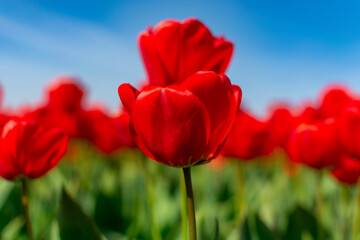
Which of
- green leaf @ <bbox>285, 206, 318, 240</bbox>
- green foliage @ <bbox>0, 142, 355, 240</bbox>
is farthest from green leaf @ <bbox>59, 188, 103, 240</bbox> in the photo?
green leaf @ <bbox>285, 206, 318, 240</bbox>

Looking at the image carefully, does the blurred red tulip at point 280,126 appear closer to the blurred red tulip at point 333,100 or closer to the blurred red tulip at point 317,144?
the blurred red tulip at point 333,100

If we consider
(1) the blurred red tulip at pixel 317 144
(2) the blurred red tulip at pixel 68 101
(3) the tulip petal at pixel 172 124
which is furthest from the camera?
(2) the blurred red tulip at pixel 68 101

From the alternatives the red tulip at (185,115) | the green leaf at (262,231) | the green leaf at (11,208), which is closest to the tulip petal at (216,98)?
the red tulip at (185,115)

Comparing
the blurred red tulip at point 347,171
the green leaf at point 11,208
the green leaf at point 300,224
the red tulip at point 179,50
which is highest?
the red tulip at point 179,50

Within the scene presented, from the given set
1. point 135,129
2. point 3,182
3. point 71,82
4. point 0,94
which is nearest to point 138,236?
point 3,182

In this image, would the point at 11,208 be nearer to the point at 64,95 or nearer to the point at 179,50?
the point at 64,95

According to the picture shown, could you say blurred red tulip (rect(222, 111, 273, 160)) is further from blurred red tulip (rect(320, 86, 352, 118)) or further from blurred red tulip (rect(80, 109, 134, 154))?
blurred red tulip (rect(80, 109, 134, 154))
